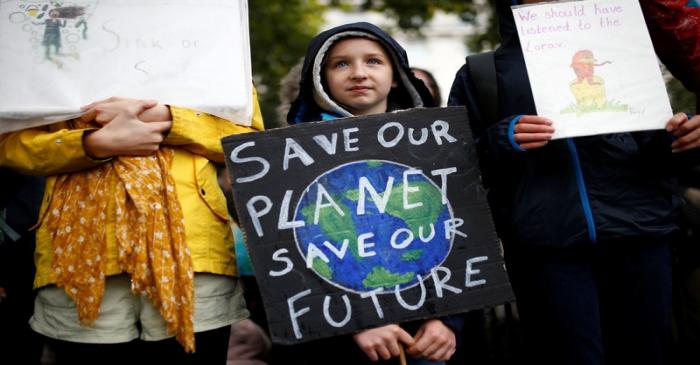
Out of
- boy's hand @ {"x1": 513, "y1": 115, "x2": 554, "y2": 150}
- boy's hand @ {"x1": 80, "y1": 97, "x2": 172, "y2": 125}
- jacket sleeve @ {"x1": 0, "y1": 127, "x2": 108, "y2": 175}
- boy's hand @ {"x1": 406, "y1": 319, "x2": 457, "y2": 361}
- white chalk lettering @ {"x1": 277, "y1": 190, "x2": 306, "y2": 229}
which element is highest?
boy's hand @ {"x1": 80, "y1": 97, "x2": 172, "y2": 125}

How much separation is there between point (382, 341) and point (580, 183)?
83cm

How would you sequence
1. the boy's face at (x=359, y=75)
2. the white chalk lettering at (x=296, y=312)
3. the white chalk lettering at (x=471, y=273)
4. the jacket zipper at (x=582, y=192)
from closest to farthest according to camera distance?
the white chalk lettering at (x=296, y=312) → the white chalk lettering at (x=471, y=273) → the jacket zipper at (x=582, y=192) → the boy's face at (x=359, y=75)

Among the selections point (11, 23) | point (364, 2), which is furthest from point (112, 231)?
Result: point (364, 2)

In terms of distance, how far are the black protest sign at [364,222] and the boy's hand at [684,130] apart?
Result: 0.61m

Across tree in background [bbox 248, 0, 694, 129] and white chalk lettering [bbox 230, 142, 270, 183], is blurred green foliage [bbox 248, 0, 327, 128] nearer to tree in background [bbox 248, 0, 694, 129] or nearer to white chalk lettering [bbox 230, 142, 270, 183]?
tree in background [bbox 248, 0, 694, 129]

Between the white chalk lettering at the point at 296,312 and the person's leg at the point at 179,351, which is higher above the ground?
the white chalk lettering at the point at 296,312

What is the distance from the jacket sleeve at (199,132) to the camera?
2092 mm

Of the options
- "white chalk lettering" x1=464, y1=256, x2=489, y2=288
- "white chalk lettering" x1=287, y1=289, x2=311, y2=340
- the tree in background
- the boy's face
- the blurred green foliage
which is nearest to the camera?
"white chalk lettering" x1=287, y1=289, x2=311, y2=340

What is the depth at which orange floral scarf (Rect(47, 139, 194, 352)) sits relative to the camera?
6.51ft

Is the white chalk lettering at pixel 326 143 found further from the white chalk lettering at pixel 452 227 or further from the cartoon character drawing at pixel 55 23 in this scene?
the cartoon character drawing at pixel 55 23

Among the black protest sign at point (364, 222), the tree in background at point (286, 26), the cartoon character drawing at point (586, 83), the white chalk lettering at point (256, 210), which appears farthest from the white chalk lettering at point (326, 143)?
the tree in background at point (286, 26)

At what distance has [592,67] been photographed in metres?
2.22

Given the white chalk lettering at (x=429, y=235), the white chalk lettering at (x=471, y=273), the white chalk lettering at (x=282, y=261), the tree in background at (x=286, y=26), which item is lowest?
the white chalk lettering at (x=471, y=273)

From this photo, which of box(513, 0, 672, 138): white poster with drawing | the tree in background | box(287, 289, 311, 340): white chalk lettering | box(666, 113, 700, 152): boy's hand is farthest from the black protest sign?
the tree in background
